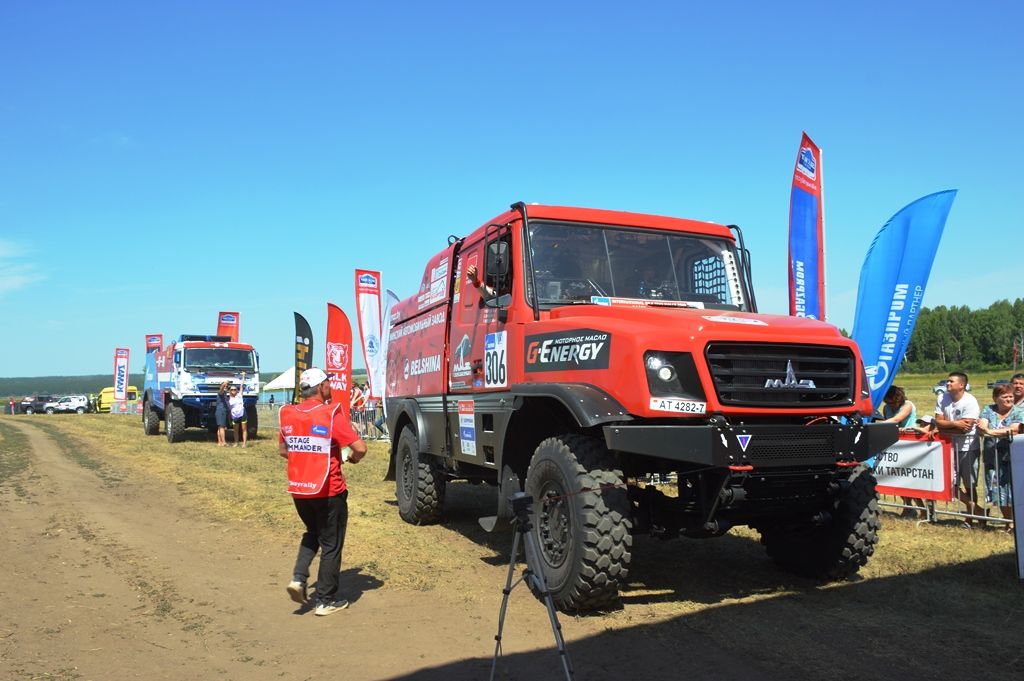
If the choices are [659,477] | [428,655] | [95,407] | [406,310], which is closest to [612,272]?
[659,477]

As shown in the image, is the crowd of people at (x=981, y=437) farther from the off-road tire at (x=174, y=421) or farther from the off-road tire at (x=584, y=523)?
the off-road tire at (x=174, y=421)

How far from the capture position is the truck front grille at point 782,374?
4949 mm

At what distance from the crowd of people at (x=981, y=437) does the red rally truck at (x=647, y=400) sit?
302 centimetres

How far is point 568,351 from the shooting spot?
18.3 feet

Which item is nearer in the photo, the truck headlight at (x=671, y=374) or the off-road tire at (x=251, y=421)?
the truck headlight at (x=671, y=374)

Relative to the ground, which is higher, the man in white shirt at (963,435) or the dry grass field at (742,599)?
the man in white shirt at (963,435)

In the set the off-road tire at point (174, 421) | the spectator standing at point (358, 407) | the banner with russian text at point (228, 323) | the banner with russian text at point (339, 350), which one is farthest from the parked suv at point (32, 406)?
the banner with russian text at point (339, 350)

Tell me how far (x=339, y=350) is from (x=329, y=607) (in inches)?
490

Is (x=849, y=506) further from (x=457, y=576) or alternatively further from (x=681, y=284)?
(x=457, y=576)

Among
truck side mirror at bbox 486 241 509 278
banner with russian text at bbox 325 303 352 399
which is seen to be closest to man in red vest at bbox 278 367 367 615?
truck side mirror at bbox 486 241 509 278

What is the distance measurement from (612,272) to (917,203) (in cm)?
568

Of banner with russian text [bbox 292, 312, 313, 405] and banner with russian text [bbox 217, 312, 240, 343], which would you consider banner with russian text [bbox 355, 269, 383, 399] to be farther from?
banner with russian text [bbox 217, 312, 240, 343]

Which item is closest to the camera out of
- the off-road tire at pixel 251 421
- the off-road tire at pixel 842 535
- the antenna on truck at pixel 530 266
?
the off-road tire at pixel 842 535

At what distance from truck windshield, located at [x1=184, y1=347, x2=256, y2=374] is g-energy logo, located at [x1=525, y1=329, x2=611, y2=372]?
17395mm
